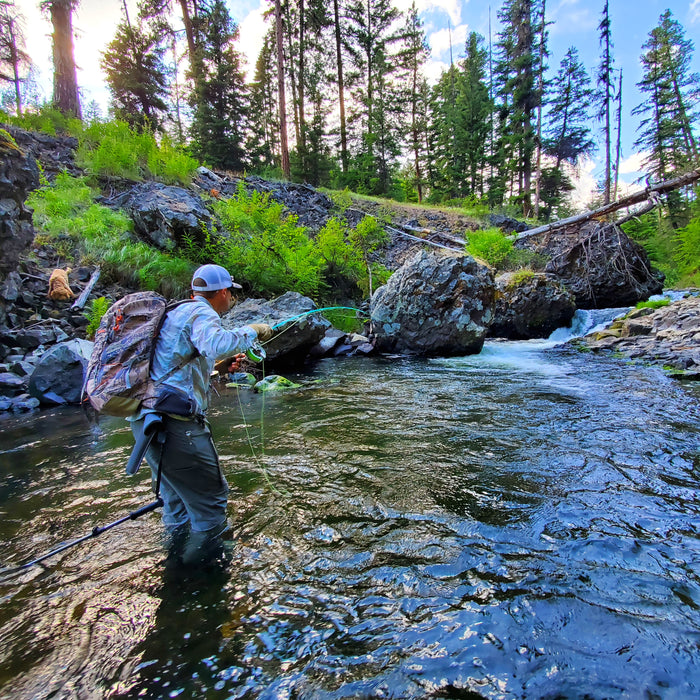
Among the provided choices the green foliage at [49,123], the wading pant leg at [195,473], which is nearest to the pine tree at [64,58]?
the green foliage at [49,123]

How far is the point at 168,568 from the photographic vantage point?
2.75 meters

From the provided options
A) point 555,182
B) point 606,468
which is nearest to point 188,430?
point 606,468

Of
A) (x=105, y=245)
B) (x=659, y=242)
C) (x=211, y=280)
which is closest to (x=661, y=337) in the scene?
(x=211, y=280)

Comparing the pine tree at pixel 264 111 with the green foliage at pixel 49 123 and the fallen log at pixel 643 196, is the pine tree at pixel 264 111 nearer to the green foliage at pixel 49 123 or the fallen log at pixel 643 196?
the green foliage at pixel 49 123

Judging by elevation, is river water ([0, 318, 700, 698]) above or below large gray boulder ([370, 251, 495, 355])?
below

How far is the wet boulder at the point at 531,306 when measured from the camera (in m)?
14.2

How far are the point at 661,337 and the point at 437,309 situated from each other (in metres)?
5.98

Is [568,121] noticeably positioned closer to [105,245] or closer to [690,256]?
[690,256]

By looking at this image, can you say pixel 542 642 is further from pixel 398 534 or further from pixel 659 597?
pixel 398 534

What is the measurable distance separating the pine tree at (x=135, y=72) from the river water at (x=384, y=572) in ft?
79.6

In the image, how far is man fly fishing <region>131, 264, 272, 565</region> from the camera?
2.62m

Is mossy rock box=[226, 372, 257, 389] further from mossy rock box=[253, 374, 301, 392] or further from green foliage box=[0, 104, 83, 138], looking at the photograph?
green foliage box=[0, 104, 83, 138]

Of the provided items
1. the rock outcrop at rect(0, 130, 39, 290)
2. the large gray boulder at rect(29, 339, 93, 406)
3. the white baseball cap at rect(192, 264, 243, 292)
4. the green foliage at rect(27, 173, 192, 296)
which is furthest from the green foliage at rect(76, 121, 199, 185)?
the white baseball cap at rect(192, 264, 243, 292)

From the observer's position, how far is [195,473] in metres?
2.85
